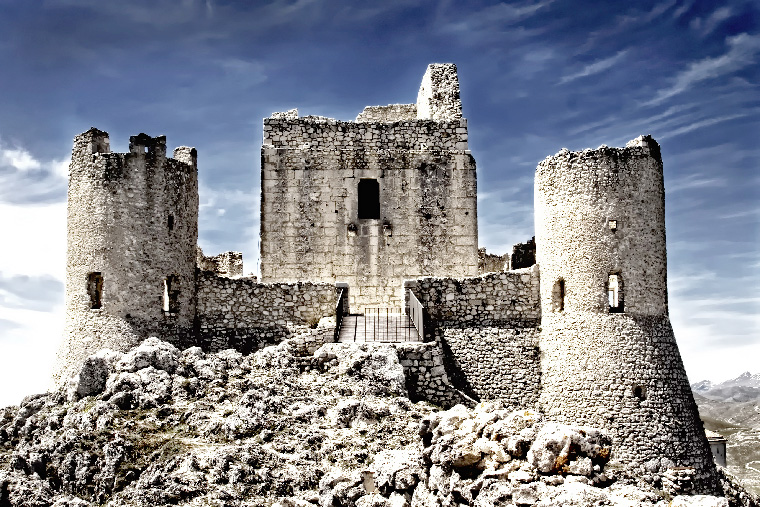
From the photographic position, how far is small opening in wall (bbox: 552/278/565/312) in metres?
20.4

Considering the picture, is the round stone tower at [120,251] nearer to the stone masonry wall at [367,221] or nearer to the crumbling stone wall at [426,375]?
the stone masonry wall at [367,221]

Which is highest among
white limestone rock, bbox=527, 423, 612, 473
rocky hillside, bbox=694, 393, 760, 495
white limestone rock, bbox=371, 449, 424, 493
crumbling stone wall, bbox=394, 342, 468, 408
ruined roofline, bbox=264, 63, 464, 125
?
ruined roofline, bbox=264, 63, 464, 125

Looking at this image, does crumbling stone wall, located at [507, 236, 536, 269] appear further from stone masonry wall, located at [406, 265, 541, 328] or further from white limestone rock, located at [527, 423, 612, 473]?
white limestone rock, located at [527, 423, 612, 473]

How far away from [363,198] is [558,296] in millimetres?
7000

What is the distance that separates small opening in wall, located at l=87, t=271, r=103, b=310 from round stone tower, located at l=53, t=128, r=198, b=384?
0.02 m

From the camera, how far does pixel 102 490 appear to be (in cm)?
1405

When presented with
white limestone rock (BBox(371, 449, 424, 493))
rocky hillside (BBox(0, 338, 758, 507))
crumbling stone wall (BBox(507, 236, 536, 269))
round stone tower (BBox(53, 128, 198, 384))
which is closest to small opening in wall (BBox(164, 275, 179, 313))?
round stone tower (BBox(53, 128, 198, 384))

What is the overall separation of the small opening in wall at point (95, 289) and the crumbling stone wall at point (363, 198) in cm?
503

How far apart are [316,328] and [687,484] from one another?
9.42 m

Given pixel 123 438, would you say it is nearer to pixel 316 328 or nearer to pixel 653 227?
pixel 316 328

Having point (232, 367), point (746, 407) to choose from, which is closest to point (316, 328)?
point (232, 367)

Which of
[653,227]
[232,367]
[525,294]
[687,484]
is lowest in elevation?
[687,484]

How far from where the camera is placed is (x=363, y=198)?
2444 cm

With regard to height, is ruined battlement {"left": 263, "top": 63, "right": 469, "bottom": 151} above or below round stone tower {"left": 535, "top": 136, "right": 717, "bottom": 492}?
above
